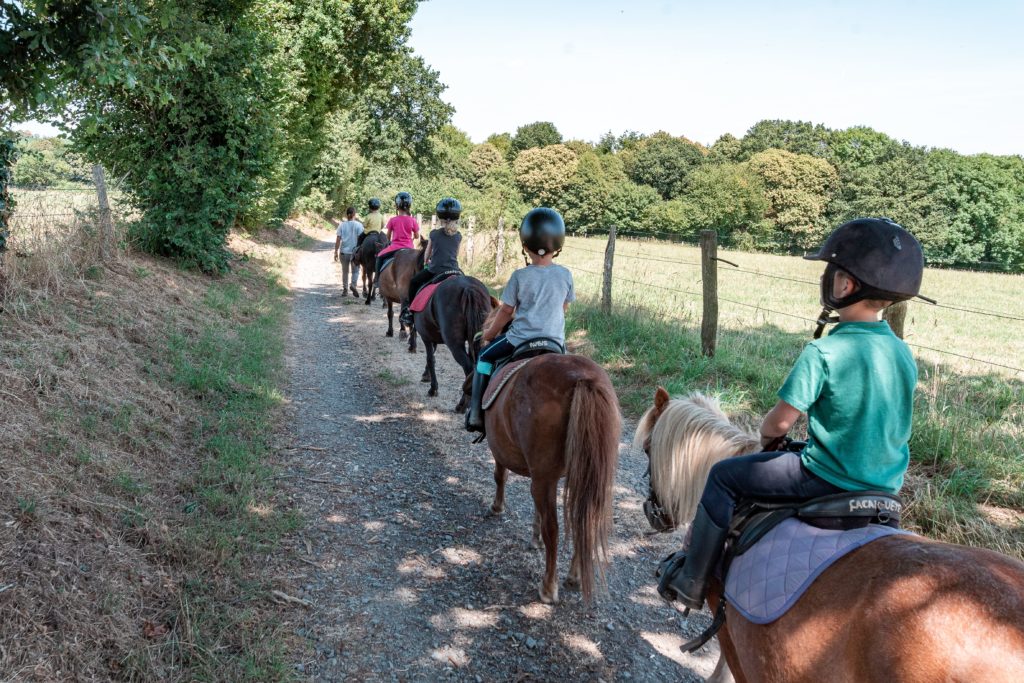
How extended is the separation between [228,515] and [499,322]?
2716 millimetres

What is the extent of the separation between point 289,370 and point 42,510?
5727mm

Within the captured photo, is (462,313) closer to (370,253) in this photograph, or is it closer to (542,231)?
(542,231)

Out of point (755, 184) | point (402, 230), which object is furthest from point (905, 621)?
point (755, 184)

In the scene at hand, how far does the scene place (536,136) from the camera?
91.2 metres

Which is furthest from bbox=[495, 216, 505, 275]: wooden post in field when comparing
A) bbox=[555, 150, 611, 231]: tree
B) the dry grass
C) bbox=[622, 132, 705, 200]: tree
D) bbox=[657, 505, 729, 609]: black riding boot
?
bbox=[622, 132, 705, 200]: tree

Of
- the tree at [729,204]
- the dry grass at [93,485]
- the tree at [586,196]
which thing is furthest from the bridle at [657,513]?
the tree at [729,204]

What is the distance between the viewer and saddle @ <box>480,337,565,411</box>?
495 cm

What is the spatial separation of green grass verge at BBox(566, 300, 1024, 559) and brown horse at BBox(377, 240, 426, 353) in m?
3.13

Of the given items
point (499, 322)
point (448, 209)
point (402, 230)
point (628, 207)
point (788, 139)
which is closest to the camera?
point (499, 322)

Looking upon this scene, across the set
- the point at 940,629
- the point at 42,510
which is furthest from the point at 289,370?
the point at 940,629

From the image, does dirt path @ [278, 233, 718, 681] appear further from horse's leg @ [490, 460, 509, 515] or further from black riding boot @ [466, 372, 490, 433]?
black riding boot @ [466, 372, 490, 433]

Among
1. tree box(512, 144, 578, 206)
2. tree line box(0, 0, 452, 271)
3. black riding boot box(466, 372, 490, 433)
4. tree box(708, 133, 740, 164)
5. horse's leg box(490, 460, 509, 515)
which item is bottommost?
horse's leg box(490, 460, 509, 515)

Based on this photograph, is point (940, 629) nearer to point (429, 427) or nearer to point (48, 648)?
point (48, 648)

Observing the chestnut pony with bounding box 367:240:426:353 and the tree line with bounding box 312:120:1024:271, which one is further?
the tree line with bounding box 312:120:1024:271
